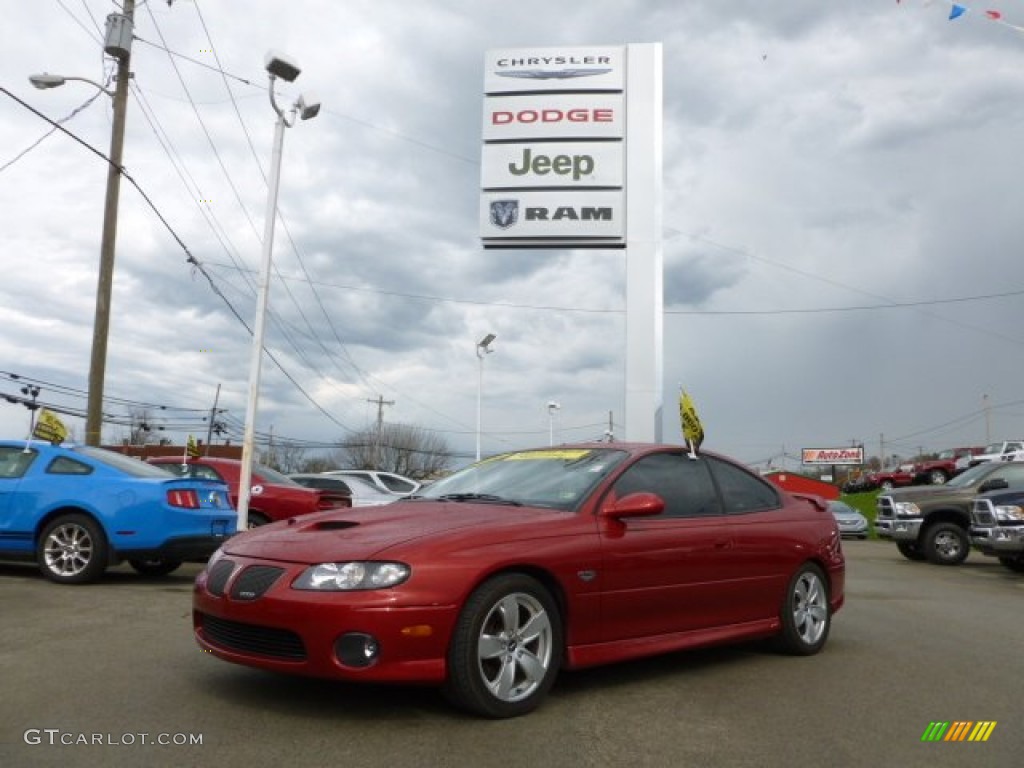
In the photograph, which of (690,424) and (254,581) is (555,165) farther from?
(254,581)

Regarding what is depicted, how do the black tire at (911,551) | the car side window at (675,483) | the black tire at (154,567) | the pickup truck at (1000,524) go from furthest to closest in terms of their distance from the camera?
the black tire at (911,551), the pickup truck at (1000,524), the black tire at (154,567), the car side window at (675,483)

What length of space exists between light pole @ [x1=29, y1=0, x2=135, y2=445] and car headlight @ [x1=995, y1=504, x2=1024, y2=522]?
49.5 ft

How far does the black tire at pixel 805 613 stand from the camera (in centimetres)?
625

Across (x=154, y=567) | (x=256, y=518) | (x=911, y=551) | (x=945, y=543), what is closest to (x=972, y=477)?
(x=945, y=543)

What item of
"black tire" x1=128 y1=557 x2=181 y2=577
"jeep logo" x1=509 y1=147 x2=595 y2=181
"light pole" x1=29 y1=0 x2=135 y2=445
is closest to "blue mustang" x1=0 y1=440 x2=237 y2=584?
"black tire" x1=128 y1=557 x2=181 y2=577

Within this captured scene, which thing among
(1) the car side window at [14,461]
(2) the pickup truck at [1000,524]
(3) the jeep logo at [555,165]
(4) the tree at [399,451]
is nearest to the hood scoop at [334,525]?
(1) the car side window at [14,461]

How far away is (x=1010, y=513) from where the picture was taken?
42.5ft

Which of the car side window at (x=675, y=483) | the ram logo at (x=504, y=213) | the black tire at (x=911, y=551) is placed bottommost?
the black tire at (x=911, y=551)

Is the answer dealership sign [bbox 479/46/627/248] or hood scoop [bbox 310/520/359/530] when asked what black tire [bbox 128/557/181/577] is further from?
dealership sign [bbox 479/46/627/248]

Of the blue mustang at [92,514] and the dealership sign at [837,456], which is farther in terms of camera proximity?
the dealership sign at [837,456]

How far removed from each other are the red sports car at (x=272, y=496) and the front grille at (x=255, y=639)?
778 centimetres

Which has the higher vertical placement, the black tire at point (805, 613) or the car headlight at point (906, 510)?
the car headlight at point (906, 510)

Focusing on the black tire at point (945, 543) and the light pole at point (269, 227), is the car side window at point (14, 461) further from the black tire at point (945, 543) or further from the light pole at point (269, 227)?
the black tire at point (945, 543)

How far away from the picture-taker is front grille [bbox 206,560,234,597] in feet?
15.0
